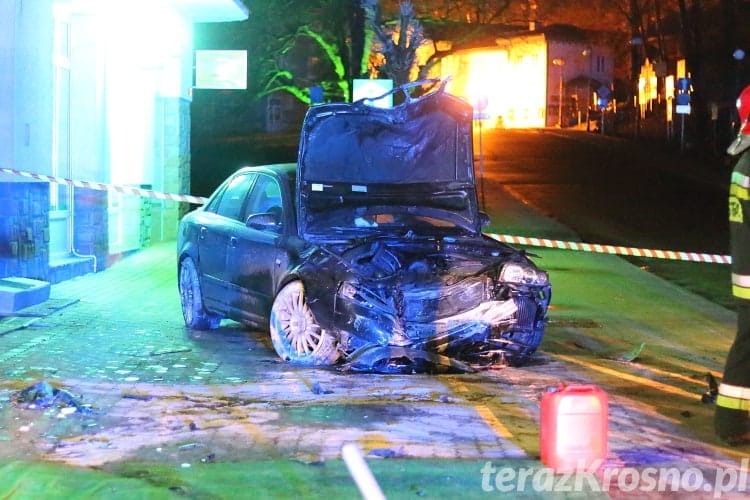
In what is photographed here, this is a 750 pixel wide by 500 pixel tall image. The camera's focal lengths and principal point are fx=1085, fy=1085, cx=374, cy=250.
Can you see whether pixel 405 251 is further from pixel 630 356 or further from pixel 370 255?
pixel 630 356

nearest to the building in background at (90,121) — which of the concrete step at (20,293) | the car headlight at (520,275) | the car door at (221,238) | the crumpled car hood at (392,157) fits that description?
the concrete step at (20,293)

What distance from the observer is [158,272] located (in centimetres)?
1470

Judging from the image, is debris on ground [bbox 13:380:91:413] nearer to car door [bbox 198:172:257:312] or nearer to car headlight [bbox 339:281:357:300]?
car headlight [bbox 339:281:357:300]

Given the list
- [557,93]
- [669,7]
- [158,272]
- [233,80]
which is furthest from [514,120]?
[158,272]

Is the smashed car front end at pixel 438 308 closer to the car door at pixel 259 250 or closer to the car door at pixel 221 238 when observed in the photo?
the car door at pixel 259 250

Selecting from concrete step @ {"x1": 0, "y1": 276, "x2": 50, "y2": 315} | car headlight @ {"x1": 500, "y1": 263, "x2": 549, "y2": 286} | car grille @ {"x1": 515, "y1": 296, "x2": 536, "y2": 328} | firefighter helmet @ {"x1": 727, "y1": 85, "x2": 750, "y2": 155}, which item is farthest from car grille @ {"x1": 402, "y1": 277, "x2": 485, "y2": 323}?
concrete step @ {"x1": 0, "y1": 276, "x2": 50, "y2": 315}

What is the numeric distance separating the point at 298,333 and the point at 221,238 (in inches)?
68.0

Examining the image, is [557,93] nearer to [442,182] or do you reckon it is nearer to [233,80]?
[233,80]

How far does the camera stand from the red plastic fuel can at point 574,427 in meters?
5.28

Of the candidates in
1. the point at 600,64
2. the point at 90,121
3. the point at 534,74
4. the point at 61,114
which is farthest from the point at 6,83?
the point at 600,64

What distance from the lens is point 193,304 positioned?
10102 mm

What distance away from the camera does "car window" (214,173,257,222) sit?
9.72 metres

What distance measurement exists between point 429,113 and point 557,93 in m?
57.7

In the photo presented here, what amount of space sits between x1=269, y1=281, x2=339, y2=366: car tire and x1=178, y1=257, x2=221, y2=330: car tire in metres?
1.69
